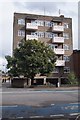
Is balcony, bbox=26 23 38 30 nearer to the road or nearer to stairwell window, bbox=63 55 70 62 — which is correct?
stairwell window, bbox=63 55 70 62

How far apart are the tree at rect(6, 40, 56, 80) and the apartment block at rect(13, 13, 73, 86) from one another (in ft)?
25.3

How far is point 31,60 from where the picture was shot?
44.6 m

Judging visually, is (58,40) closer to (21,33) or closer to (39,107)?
(21,33)

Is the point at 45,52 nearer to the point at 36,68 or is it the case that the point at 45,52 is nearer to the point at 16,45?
the point at 36,68

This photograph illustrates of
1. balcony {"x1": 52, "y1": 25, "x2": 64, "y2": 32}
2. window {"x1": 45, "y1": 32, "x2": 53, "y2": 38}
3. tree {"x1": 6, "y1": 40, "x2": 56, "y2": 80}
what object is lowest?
tree {"x1": 6, "y1": 40, "x2": 56, "y2": 80}

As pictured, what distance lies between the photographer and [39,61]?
45.1m

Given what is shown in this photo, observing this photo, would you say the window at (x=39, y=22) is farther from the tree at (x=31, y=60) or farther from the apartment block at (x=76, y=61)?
the tree at (x=31, y=60)

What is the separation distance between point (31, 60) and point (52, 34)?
574 inches

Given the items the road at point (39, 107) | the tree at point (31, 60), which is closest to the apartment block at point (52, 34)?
the tree at point (31, 60)

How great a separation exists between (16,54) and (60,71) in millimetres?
12956

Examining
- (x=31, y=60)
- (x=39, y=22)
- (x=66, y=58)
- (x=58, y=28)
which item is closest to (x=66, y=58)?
(x=66, y=58)

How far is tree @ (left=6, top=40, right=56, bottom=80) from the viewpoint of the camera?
45000 mm

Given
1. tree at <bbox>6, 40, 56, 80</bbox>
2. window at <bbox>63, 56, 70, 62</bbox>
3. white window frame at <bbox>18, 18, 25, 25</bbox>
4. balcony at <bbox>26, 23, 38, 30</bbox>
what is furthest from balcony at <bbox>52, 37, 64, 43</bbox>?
tree at <bbox>6, 40, 56, 80</bbox>

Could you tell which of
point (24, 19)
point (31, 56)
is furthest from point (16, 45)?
point (31, 56)
